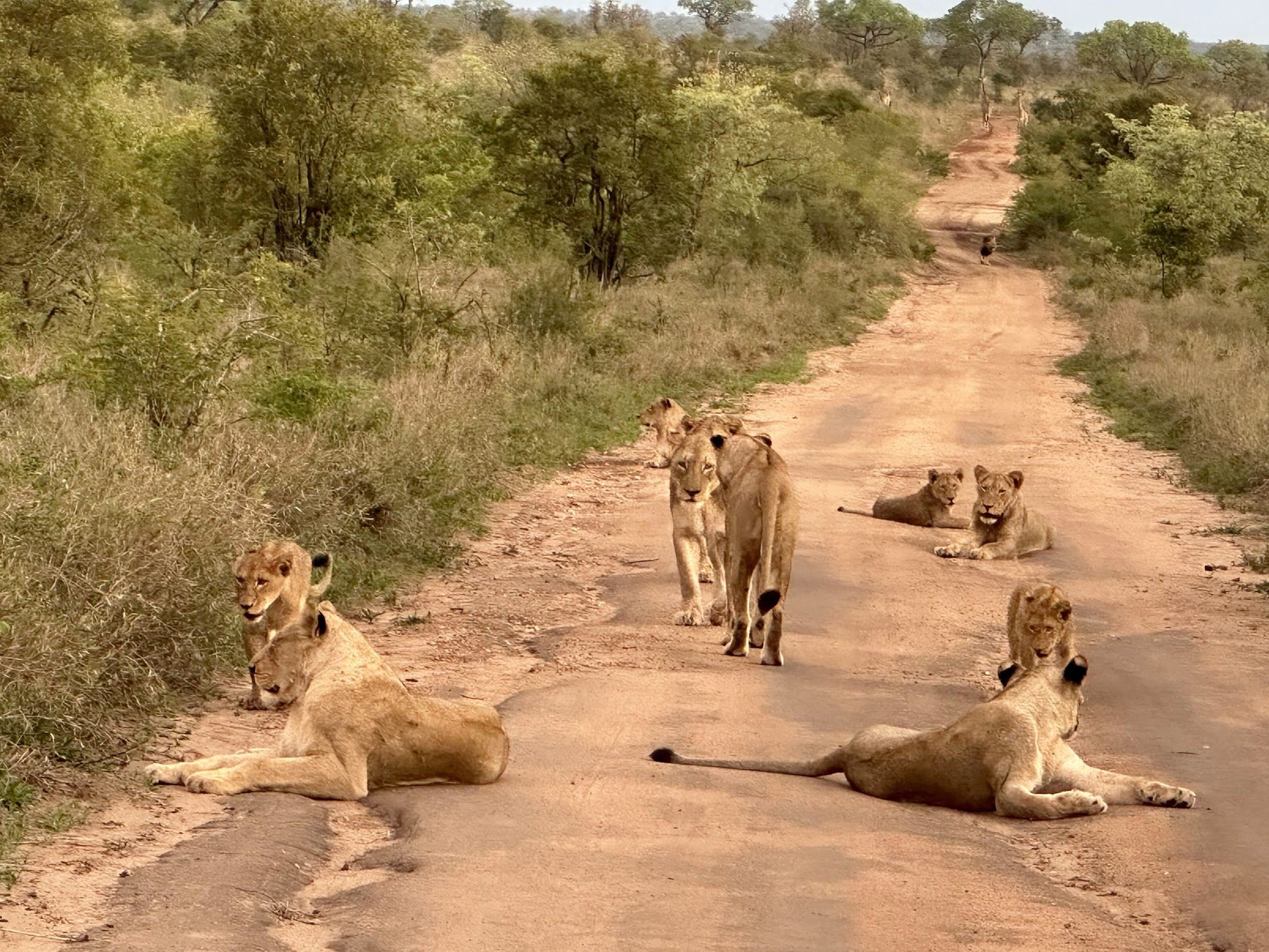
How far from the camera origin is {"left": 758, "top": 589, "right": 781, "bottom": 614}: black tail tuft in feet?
27.1

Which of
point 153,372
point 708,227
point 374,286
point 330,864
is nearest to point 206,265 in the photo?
point 374,286

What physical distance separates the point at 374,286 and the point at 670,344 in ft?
18.4

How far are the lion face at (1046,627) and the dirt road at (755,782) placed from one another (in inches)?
14.7

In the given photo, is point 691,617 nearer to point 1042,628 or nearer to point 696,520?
point 696,520

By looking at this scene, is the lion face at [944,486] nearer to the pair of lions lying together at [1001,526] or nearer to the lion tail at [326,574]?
the pair of lions lying together at [1001,526]

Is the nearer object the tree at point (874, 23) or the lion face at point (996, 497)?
the lion face at point (996, 497)

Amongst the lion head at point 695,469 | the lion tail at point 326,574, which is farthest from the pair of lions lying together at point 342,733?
the lion head at point 695,469

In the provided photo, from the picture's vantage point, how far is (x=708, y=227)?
30.4 metres

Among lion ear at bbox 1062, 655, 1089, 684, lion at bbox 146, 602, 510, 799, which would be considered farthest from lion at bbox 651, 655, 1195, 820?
lion at bbox 146, 602, 510, 799

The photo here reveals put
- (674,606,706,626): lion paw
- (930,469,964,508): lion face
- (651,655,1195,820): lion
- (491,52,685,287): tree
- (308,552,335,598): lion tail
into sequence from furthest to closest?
(491,52,685,287): tree
(930,469,964,508): lion face
(674,606,706,626): lion paw
(308,552,335,598): lion tail
(651,655,1195,820): lion

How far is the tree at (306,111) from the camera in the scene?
63.7ft

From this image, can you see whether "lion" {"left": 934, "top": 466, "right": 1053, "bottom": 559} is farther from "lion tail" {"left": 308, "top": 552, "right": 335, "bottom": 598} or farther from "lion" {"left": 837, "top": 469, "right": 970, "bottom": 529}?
"lion tail" {"left": 308, "top": 552, "right": 335, "bottom": 598}

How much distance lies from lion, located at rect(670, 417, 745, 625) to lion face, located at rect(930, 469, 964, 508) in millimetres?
3862

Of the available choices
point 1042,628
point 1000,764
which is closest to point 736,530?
point 1042,628
